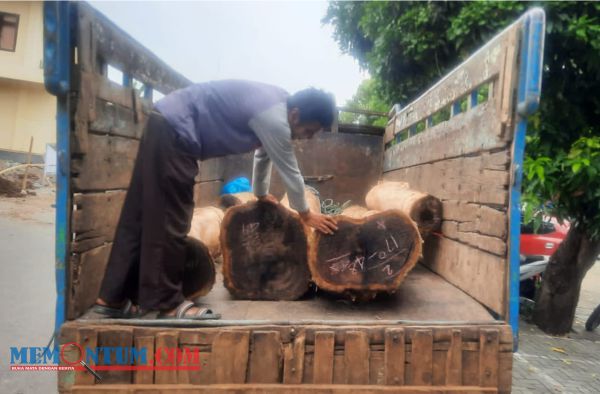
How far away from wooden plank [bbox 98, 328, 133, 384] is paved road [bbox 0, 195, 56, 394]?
2.05m

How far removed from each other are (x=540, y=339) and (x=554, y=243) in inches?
153

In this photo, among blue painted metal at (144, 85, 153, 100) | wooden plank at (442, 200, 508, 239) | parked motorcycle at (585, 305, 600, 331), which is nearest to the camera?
wooden plank at (442, 200, 508, 239)

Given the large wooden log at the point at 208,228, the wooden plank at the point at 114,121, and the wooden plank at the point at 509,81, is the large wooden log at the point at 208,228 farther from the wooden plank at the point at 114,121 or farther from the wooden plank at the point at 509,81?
the wooden plank at the point at 509,81

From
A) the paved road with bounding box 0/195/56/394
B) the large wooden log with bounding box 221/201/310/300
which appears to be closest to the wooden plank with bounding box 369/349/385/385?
the large wooden log with bounding box 221/201/310/300

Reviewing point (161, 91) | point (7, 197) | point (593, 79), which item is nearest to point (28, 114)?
point (7, 197)

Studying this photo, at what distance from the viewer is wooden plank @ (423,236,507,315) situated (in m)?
2.12

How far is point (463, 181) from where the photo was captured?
8.61 ft

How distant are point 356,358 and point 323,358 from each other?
0.13 m

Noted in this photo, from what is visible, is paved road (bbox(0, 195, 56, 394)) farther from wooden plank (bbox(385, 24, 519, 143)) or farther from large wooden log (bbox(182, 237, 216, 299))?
wooden plank (bbox(385, 24, 519, 143))

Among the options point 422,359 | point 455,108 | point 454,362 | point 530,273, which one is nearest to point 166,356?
point 422,359

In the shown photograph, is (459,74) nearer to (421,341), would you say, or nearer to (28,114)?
(421,341)

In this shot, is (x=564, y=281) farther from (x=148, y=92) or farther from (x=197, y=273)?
(x=148, y=92)

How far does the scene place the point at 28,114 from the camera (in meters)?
18.1

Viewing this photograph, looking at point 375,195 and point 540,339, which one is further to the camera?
point 540,339
